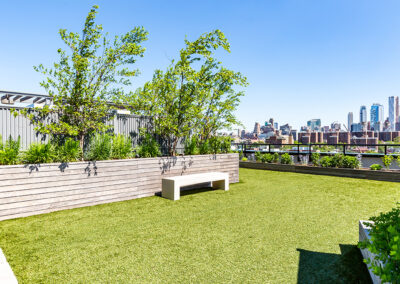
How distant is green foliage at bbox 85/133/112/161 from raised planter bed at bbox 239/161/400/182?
25.2ft

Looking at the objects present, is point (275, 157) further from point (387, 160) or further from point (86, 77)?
point (86, 77)

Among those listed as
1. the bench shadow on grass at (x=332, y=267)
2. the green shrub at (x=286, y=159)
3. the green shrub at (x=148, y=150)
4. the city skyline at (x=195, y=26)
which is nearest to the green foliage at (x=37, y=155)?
the city skyline at (x=195, y=26)

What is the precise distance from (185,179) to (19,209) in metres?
3.31

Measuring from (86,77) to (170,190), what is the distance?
134 inches

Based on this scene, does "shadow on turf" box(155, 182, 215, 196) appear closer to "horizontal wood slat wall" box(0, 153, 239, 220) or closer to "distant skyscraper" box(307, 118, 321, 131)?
"horizontal wood slat wall" box(0, 153, 239, 220)

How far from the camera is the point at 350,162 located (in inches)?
346

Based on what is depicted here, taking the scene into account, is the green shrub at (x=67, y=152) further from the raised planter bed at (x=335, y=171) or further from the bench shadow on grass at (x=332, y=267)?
the raised planter bed at (x=335, y=171)

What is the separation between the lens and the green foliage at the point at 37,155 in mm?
4422

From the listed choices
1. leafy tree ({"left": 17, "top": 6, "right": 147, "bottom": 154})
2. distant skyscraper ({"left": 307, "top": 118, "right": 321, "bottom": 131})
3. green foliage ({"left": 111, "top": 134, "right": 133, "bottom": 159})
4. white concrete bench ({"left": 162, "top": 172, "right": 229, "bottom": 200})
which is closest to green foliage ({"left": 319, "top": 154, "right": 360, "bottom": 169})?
white concrete bench ({"left": 162, "top": 172, "right": 229, "bottom": 200})

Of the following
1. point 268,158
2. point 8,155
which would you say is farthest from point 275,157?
point 8,155

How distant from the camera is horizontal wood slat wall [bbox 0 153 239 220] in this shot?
407 cm

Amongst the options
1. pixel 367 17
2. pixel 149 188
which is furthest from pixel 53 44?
pixel 367 17

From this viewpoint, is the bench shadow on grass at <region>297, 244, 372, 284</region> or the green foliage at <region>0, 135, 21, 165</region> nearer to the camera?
the bench shadow on grass at <region>297, 244, 372, 284</region>

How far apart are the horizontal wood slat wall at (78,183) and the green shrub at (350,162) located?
6.32 m
